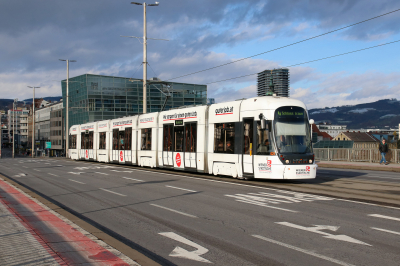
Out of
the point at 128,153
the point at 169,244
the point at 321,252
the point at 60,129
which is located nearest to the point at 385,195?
the point at 321,252

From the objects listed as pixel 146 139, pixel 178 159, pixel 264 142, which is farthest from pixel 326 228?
pixel 146 139

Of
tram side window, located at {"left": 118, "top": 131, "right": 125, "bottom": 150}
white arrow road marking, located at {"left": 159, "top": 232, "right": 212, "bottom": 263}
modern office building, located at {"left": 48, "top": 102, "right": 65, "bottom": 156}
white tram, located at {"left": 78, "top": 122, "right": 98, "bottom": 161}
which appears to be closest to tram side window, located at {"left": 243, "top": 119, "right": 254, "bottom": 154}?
white arrow road marking, located at {"left": 159, "top": 232, "right": 212, "bottom": 263}

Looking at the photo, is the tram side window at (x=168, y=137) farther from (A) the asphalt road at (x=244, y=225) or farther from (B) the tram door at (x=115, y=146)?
(A) the asphalt road at (x=244, y=225)

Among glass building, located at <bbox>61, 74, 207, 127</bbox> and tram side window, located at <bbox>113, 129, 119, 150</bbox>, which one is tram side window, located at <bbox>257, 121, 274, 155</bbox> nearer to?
tram side window, located at <bbox>113, 129, 119, 150</bbox>

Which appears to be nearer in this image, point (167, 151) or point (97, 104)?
point (167, 151)

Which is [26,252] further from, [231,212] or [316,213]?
[316,213]

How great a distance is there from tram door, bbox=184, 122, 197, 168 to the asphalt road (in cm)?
632

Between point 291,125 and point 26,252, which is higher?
point 291,125

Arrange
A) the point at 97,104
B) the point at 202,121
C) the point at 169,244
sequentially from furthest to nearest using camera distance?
the point at 97,104 → the point at 202,121 → the point at 169,244

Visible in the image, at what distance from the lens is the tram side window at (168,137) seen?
71.2 ft

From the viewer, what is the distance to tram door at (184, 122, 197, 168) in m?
19.4

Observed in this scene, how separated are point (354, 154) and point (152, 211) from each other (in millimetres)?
26166

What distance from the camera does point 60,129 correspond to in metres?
116

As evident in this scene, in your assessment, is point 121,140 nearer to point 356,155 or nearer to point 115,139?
point 115,139
